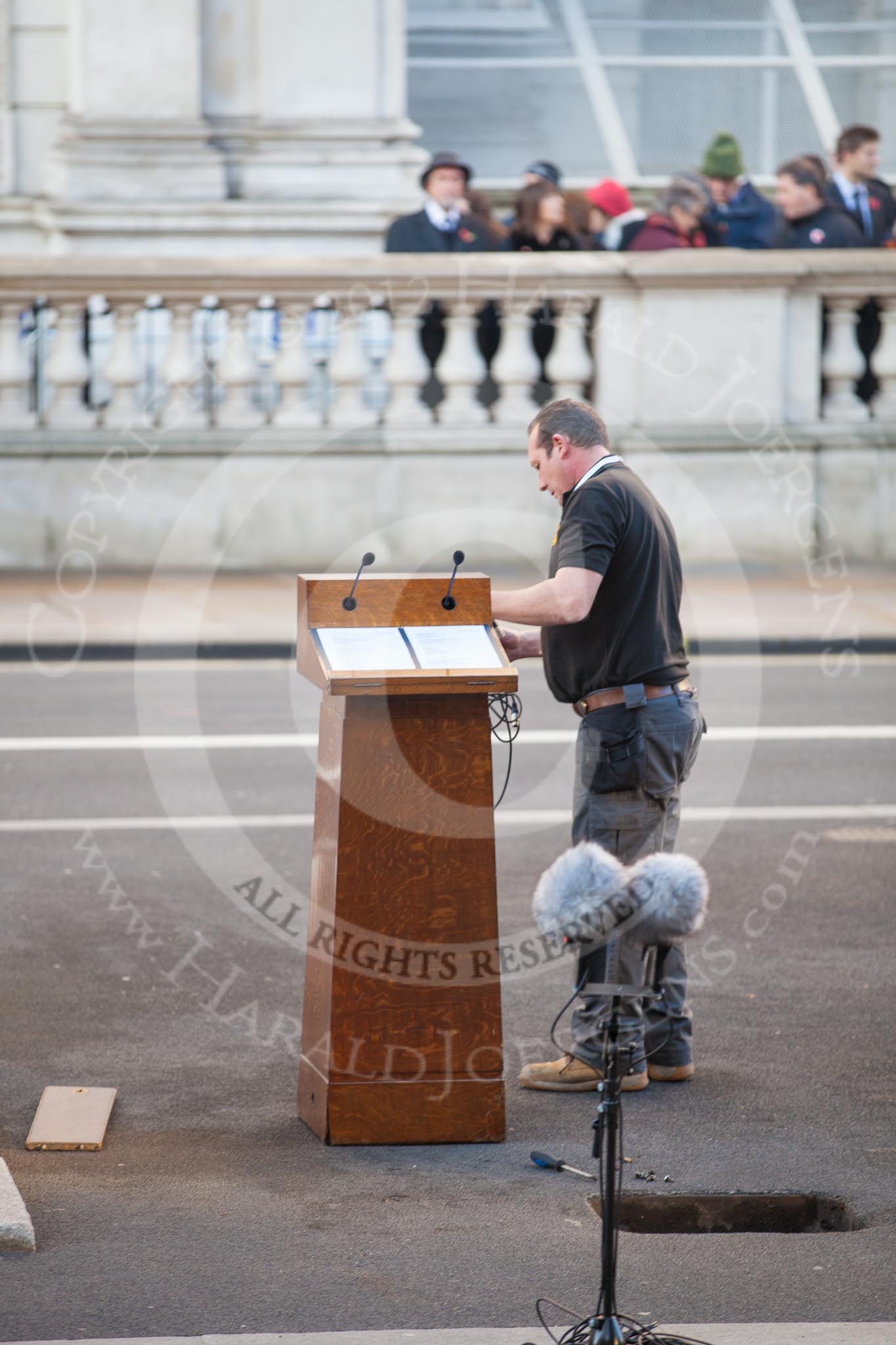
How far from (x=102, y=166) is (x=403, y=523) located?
16.0 ft

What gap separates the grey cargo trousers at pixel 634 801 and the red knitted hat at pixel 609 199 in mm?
11133

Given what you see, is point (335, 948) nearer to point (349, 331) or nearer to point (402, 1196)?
point (402, 1196)

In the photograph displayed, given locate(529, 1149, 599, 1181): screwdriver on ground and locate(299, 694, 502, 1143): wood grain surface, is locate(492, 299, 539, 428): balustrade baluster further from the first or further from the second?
locate(529, 1149, 599, 1181): screwdriver on ground

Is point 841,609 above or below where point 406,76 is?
below

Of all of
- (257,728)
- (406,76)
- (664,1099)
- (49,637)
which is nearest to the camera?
(664,1099)

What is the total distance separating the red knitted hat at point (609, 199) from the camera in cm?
1655

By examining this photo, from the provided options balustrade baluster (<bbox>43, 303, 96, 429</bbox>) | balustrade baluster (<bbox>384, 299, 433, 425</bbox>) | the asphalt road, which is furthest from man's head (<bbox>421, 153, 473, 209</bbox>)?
the asphalt road

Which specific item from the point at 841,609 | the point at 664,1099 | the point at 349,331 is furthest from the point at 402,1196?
the point at 349,331

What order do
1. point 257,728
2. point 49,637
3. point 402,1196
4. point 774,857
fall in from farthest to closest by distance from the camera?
point 49,637 → point 257,728 → point 774,857 → point 402,1196

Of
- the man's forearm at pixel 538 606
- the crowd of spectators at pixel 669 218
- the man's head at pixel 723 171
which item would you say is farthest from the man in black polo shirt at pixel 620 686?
the man's head at pixel 723 171

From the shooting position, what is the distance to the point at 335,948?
5.41m

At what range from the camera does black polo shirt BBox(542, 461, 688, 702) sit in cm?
586

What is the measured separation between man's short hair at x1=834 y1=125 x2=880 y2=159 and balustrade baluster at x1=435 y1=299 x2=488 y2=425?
311 centimetres

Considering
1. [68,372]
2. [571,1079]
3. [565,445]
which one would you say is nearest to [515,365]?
[68,372]
